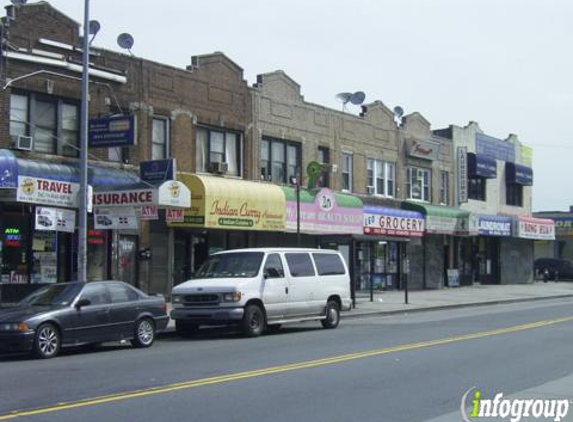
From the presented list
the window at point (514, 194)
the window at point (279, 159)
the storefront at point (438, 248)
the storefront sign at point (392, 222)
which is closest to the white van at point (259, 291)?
the window at point (279, 159)

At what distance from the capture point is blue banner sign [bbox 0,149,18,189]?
20.3 metres

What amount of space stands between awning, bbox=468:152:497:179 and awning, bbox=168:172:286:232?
18022mm

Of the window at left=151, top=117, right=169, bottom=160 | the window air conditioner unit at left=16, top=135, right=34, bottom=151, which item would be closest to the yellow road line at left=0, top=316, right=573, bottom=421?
the window air conditioner unit at left=16, top=135, right=34, bottom=151

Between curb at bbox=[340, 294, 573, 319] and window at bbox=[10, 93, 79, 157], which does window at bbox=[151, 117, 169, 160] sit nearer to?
window at bbox=[10, 93, 79, 157]

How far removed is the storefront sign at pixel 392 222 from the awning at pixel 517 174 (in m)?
11.7

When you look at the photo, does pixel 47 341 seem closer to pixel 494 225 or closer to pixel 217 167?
pixel 217 167

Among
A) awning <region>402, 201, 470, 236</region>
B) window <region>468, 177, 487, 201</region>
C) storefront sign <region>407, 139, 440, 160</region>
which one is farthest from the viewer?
window <region>468, 177, 487, 201</region>

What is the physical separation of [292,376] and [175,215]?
14.6 meters

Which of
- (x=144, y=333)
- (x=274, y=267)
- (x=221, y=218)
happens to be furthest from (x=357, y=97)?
(x=144, y=333)

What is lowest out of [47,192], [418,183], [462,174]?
[47,192]

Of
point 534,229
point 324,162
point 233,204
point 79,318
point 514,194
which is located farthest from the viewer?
point 514,194

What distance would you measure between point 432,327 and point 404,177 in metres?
19.4

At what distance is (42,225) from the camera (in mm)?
20453

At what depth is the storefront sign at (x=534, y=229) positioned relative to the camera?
46969mm
